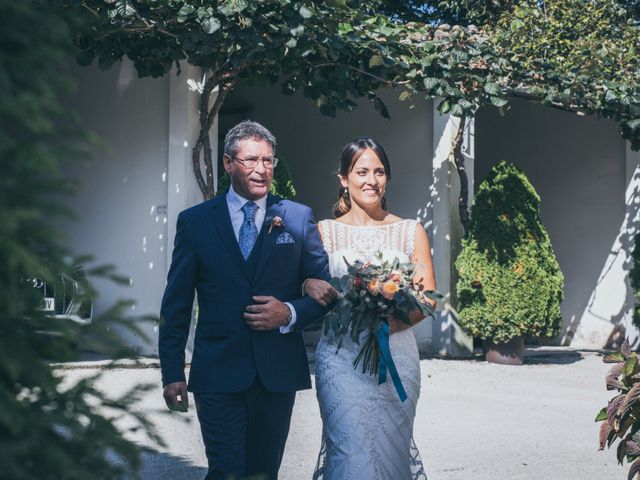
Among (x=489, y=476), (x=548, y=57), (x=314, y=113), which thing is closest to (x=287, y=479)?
(x=489, y=476)

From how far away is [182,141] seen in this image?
10.7m

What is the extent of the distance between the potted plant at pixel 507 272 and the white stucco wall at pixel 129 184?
3.76m

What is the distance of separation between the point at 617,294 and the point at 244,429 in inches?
439

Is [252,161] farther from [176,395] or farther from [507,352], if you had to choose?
[507,352]

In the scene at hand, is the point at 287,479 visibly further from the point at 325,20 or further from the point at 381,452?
the point at 325,20

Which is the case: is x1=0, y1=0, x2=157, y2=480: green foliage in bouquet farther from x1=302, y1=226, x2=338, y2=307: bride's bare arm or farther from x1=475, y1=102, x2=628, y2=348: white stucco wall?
x1=475, y1=102, x2=628, y2=348: white stucco wall

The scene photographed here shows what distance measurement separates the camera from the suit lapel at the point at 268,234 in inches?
156

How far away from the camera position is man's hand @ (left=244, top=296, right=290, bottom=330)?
12.7 ft

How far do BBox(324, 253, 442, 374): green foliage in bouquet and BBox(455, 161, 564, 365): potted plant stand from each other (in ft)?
23.3

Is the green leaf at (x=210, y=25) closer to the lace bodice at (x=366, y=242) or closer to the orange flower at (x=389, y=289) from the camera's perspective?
the lace bodice at (x=366, y=242)

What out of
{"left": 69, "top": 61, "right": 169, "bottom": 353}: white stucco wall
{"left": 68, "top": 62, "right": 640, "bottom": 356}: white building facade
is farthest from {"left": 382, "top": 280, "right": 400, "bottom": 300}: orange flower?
{"left": 69, "top": 61, "right": 169, "bottom": 353}: white stucco wall

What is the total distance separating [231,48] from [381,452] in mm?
5642

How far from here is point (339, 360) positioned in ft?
14.2

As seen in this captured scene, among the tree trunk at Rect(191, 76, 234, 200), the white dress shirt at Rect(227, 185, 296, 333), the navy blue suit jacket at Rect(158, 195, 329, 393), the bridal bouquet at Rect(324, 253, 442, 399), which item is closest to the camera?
the navy blue suit jacket at Rect(158, 195, 329, 393)
